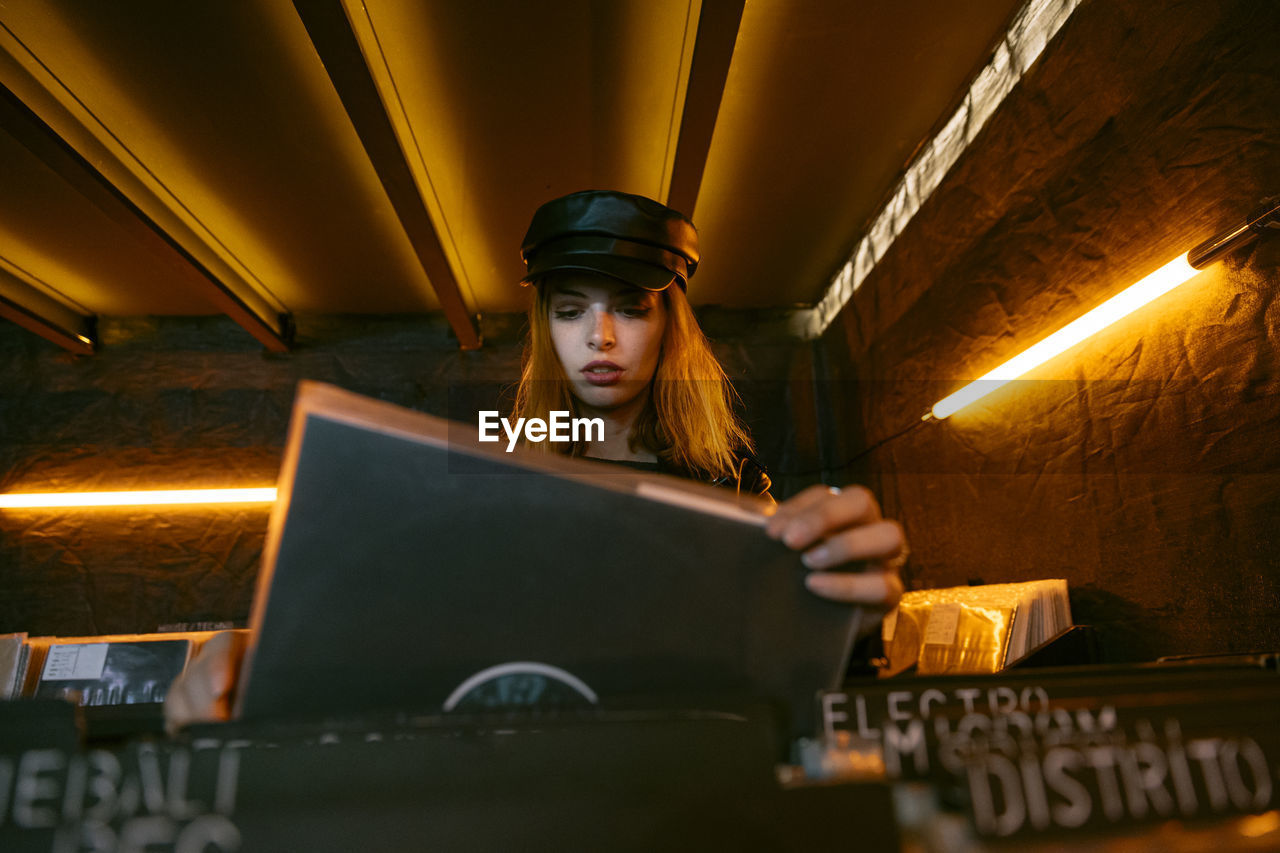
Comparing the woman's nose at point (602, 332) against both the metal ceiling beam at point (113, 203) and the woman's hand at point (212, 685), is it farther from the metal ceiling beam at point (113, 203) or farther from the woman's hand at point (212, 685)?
the metal ceiling beam at point (113, 203)

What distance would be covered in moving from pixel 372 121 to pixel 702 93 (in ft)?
3.41

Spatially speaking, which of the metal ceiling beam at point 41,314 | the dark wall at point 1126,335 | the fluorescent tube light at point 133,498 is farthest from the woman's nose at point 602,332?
the metal ceiling beam at point 41,314

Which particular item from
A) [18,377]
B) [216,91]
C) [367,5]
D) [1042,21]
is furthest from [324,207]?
[1042,21]

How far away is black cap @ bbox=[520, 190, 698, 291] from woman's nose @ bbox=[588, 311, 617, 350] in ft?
0.30

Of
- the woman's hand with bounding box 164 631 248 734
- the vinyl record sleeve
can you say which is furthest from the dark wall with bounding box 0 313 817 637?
the vinyl record sleeve

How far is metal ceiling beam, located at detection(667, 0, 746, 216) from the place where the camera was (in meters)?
1.74

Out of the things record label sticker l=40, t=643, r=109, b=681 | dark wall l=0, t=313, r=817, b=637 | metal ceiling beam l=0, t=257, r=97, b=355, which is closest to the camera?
record label sticker l=40, t=643, r=109, b=681

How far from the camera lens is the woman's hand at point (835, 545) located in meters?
0.40

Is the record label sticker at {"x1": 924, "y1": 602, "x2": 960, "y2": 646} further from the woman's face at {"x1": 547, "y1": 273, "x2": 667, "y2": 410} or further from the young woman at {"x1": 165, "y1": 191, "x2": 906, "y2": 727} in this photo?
the woman's face at {"x1": 547, "y1": 273, "x2": 667, "y2": 410}

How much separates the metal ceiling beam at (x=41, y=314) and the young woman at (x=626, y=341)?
3.33 metres

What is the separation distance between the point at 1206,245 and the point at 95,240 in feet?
13.2

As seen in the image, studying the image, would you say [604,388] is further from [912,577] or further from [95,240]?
[95,240]

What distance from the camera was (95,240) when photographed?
304 centimetres

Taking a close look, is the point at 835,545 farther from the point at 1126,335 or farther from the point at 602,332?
the point at 1126,335
